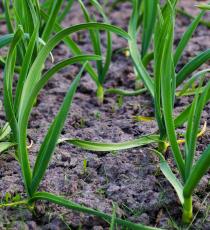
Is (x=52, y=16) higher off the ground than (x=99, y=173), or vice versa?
(x=52, y=16)

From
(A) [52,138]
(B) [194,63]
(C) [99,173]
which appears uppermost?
(B) [194,63]

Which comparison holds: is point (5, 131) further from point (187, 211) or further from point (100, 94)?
point (187, 211)

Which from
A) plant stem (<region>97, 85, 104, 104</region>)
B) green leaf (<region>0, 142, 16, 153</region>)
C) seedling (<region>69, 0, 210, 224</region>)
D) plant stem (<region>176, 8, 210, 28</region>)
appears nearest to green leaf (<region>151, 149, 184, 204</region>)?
seedling (<region>69, 0, 210, 224</region>)

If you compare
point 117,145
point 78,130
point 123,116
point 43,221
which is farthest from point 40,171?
point 123,116

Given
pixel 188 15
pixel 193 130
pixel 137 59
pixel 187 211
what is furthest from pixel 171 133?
pixel 188 15

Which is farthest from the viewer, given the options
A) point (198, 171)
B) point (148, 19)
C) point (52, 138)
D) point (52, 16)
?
point (148, 19)

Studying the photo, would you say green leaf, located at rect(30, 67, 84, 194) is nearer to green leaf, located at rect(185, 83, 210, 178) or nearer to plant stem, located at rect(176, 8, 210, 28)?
green leaf, located at rect(185, 83, 210, 178)

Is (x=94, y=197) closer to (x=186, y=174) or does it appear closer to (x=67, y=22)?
(x=186, y=174)
